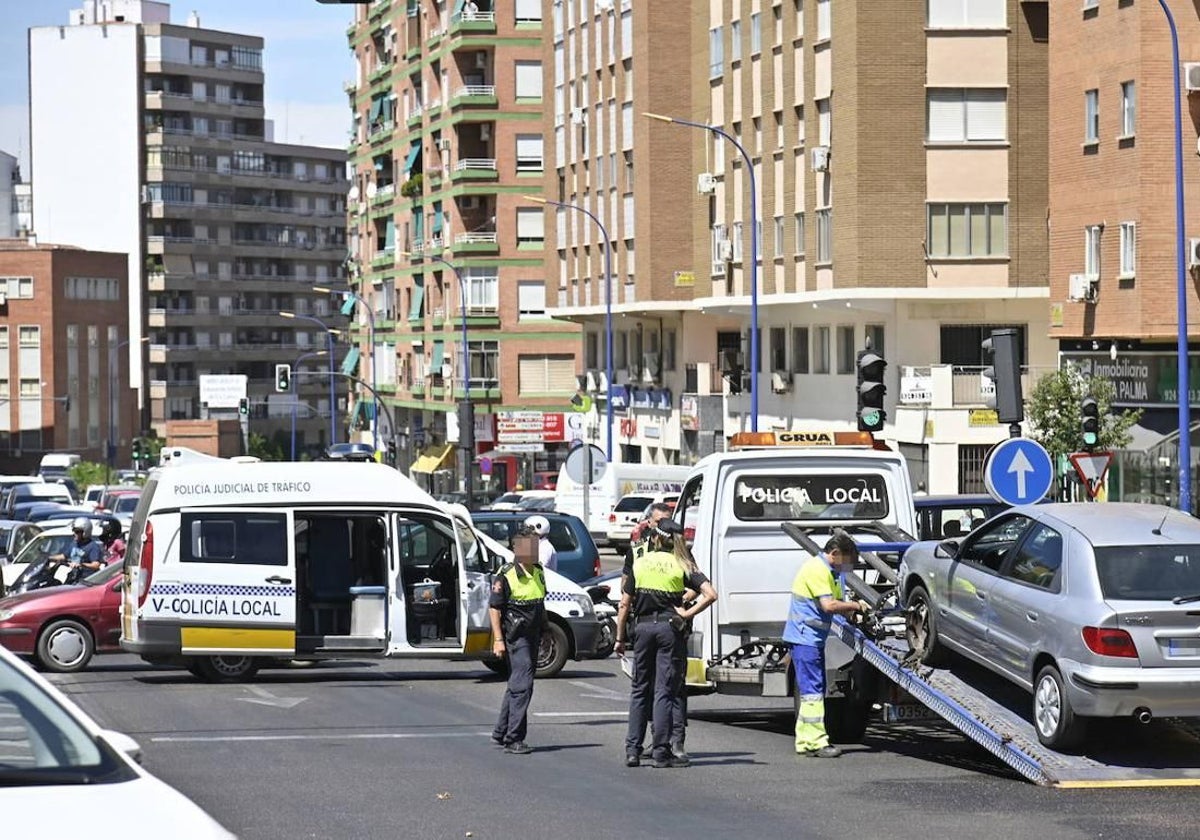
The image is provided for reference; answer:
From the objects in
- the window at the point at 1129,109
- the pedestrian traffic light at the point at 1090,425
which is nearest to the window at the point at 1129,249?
the window at the point at 1129,109

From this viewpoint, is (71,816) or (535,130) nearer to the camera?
(71,816)

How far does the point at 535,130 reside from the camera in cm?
8588

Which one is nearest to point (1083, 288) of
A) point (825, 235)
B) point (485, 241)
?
point (825, 235)

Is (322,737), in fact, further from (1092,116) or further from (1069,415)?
(1092,116)

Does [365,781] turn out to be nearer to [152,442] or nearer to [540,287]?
[540,287]

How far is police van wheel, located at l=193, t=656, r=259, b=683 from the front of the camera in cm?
2195

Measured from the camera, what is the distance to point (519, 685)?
14938mm

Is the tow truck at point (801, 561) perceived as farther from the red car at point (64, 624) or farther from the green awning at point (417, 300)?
the green awning at point (417, 300)

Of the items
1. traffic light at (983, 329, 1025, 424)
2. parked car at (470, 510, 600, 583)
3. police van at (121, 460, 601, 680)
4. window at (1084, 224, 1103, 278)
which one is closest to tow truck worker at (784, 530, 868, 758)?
traffic light at (983, 329, 1025, 424)

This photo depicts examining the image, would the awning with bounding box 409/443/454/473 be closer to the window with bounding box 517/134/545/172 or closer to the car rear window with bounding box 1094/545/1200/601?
the window with bounding box 517/134/545/172

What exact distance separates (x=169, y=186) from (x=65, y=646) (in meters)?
122

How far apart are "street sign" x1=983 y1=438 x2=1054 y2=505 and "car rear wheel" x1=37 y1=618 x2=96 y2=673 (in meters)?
9.88

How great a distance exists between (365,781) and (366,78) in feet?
305

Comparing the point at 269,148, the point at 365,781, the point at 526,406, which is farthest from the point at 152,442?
the point at 365,781
